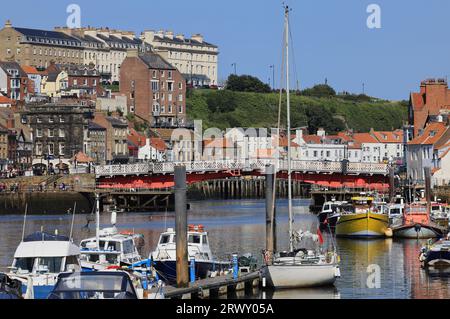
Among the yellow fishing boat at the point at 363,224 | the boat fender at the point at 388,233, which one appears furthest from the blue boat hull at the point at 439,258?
the boat fender at the point at 388,233

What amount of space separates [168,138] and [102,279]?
14012 cm

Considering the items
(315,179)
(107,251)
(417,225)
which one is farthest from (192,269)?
(315,179)

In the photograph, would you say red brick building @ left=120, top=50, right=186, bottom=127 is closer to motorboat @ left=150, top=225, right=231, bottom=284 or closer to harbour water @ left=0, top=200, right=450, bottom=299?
harbour water @ left=0, top=200, right=450, bottom=299

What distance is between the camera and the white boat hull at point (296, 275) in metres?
44.9

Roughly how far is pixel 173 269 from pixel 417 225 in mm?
26863

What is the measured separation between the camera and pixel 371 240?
7050cm

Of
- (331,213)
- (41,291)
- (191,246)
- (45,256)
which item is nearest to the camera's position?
(41,291)

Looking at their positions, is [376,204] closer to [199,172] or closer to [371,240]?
[371,240]

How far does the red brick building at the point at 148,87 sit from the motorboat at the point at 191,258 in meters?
129

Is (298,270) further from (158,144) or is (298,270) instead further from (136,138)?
(136,138)

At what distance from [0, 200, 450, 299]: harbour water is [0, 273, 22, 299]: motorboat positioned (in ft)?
35.2

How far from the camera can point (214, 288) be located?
4262 centimetres

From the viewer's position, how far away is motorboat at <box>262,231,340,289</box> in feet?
147

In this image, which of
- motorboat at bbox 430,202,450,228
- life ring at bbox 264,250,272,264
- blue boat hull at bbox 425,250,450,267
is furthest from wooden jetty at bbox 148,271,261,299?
motorboat at bbox 430,202,450,228
